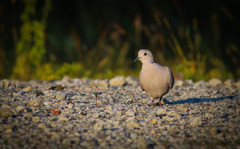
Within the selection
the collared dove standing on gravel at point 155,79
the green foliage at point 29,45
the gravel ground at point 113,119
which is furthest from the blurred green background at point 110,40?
the collared dove standing on gravel at point 155,79

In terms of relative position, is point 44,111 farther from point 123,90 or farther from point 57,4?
point 57,4

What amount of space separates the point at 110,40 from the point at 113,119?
5539 mm

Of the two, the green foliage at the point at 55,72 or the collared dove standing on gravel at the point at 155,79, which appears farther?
the green foliage at the point at 55,72

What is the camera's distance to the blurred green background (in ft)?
18.4

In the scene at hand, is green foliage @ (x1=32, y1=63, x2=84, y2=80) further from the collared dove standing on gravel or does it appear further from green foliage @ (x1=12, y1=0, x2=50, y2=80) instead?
the collared dove standing on gravel

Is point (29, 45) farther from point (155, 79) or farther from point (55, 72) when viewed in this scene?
point (155, 79)

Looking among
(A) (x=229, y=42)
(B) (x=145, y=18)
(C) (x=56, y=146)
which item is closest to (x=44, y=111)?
(C) (x=56, y=146)

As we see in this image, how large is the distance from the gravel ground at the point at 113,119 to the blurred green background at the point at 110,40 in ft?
4.87

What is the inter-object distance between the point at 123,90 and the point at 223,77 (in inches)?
110

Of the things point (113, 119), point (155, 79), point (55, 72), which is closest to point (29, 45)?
point (55, 72)

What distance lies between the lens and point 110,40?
838 centimetres

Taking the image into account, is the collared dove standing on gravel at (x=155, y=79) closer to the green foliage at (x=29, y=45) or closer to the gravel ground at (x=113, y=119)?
the gravel ground at (x=113, y=119)

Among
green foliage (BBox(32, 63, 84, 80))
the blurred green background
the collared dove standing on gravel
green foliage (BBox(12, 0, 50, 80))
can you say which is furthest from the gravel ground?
the blurred green background

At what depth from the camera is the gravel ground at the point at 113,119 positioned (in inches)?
98.3
